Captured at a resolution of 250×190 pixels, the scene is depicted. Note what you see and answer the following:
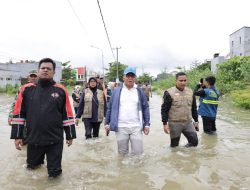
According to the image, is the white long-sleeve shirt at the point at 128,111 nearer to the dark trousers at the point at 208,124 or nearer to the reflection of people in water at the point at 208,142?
the reflection of people in water at the point at 208,142

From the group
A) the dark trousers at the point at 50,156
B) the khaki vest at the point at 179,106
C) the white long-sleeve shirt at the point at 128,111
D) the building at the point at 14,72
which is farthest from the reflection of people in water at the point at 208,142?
the building at the point at 14,72

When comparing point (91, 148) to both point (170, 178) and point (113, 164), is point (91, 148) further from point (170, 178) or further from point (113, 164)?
point (170, 178)

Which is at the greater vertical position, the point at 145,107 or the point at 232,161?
the point at 145,107

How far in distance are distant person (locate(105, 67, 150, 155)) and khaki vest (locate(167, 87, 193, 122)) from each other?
2.66 ft

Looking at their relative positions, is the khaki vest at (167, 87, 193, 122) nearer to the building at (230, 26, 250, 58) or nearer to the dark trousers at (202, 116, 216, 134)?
the dark trousers at (202, 116, 216, 134)

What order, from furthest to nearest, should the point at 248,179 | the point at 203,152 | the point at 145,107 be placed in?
the point at 203,152, the point at 145,107, the point at 248,179

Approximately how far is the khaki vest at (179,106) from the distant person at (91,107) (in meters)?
2.11

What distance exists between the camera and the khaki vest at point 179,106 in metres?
5.80

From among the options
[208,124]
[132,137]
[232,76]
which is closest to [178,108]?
[132,137]

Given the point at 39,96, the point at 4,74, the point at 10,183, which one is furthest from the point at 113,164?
the point at 4,74

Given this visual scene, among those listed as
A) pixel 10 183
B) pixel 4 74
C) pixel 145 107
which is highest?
pixel 4 74

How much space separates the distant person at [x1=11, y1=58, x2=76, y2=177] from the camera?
411 centimetres

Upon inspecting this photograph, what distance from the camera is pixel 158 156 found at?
6219 millimetres

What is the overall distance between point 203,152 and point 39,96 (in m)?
3.88
